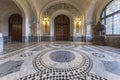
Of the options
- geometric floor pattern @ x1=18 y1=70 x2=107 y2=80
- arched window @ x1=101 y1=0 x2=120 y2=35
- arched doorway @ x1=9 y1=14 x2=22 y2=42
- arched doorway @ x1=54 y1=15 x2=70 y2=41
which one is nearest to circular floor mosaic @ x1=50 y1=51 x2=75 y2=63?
geometric floor pattern @ x1=18 y1=70 x2=107 y2=80

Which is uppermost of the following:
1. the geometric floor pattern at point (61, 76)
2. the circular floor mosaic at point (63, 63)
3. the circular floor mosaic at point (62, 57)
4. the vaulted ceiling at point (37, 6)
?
the vaulted ceiling at point (37, 6)

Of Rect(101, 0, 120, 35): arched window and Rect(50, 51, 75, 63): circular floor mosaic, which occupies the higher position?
Rect(101, 0, 120, 35): arched window

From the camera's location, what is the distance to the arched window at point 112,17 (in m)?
6.47

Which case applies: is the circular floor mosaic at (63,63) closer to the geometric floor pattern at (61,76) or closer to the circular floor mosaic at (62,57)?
the circular floor mosaic at (62,57)

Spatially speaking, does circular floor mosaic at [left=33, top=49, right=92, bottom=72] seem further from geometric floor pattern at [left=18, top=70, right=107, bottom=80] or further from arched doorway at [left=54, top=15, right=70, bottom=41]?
arched doorway at [left=54, top=15, right=70, bottom=41]

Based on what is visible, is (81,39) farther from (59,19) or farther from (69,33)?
(59,19)

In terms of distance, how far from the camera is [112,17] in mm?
7109

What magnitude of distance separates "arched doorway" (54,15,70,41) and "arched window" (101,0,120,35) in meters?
4.55

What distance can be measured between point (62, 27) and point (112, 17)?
5993 mm

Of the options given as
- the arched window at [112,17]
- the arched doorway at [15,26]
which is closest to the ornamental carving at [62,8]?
the arched window at [112,17]

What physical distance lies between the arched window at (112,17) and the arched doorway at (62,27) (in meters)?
4.55

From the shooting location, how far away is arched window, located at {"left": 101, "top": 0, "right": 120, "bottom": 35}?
6466 mm

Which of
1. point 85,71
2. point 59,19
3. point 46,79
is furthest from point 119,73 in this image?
point 59,19

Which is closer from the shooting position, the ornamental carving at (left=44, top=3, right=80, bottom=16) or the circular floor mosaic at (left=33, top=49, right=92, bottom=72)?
the circular floor mosaic at (left=33, top=49, right=92, bottom=72)
